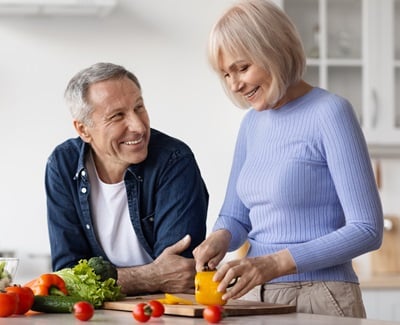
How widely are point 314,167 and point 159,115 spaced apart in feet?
8.21

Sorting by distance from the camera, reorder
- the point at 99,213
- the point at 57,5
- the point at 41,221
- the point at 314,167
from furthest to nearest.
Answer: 1. the point at 41,221
2. the point at 57,5
3. the point at 99,213
4. the point at 314,167

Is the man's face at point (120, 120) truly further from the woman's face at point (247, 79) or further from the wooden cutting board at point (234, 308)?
the wooden cutting board at point (234, 308)

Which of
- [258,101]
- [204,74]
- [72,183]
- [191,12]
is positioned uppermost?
[191,12]

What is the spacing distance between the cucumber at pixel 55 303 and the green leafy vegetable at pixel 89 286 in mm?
69

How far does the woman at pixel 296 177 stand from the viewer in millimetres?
2285

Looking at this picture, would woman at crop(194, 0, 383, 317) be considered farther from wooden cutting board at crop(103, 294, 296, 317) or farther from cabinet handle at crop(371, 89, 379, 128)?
cabinet handle at crop(371, 89, 379, 128)

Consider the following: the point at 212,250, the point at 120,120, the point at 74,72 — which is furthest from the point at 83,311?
the point at 74,72

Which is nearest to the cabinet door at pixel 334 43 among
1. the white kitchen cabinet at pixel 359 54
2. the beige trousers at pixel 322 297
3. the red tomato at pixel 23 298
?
the white kitchen cabinet at pixel 359 54

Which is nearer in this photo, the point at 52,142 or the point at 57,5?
the point at 57,5

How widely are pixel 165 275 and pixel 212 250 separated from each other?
329 mm

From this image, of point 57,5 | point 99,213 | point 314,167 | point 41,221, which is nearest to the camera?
point 314,167

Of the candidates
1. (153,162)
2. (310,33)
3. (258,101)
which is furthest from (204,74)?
(258,101)

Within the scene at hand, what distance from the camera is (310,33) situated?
15.7 ft

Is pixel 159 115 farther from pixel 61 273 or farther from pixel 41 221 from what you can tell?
pixel 61 273
